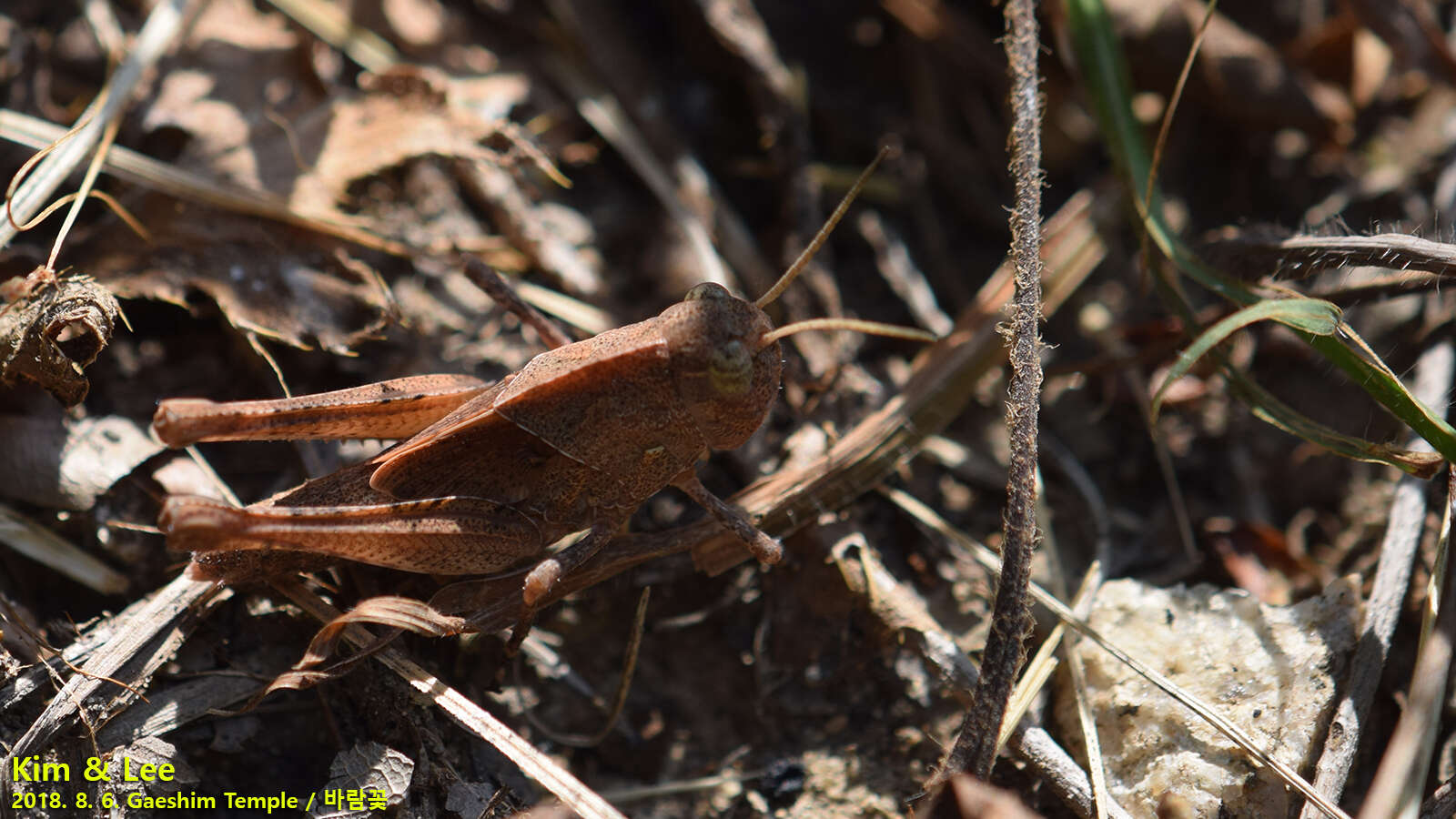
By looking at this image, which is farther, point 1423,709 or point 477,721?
point 477,721

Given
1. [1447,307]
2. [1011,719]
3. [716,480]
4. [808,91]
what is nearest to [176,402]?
[716,480]

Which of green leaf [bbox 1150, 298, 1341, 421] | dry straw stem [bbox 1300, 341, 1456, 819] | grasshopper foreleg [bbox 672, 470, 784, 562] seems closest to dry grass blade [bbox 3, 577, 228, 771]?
grasshopper foreleg [bbox 672, 470, 784, 562]

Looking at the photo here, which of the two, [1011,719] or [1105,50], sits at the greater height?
[1105,50]

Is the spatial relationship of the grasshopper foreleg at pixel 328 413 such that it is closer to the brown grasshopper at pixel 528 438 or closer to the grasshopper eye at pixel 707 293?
the brown grasshopper at pixel 528 438

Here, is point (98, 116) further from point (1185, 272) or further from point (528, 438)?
point (1185, 272)

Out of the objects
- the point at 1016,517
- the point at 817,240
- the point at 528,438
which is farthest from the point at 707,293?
the point at 1016,517

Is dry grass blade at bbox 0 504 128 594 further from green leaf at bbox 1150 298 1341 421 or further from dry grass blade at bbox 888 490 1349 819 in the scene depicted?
green leaf at bbox 1150 298 1341 421

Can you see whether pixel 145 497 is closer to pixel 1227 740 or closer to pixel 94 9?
pixel 94 9

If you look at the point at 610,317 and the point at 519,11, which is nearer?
the point at 610,317
